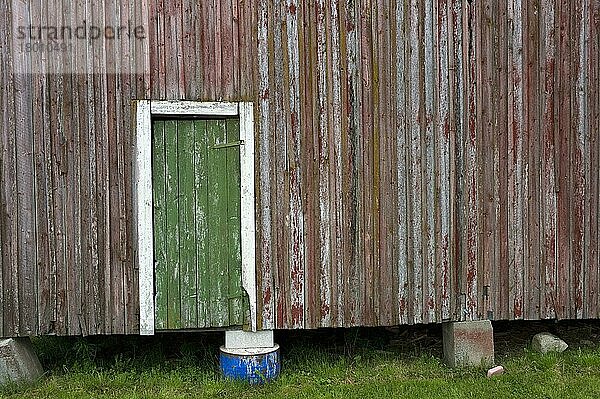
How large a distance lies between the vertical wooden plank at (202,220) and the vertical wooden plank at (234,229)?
0.19 m

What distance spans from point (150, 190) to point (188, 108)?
2.54 ft

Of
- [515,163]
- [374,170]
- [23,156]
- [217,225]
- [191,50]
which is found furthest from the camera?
[515,163]

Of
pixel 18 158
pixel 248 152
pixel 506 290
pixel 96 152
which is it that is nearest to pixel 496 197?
pixel 506 290

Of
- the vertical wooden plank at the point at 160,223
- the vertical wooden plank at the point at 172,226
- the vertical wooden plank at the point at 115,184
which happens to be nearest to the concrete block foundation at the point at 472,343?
the vertical wooden plank at the point at 172,226

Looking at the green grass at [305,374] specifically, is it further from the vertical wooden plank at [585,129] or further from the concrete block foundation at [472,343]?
the vertical wooden plank at [585,129]

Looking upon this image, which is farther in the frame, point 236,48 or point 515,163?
point 515,163

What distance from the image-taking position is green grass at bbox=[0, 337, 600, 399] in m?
6.78

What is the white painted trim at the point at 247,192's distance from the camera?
7.05 metres

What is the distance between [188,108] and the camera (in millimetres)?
6953

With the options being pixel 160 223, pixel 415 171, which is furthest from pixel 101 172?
pixel 415 171

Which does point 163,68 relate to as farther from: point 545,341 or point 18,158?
point 545,341

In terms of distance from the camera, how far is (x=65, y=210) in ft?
22.8

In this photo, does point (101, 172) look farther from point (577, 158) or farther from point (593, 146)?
point (593, 146)

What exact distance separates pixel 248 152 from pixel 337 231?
1.05 m
